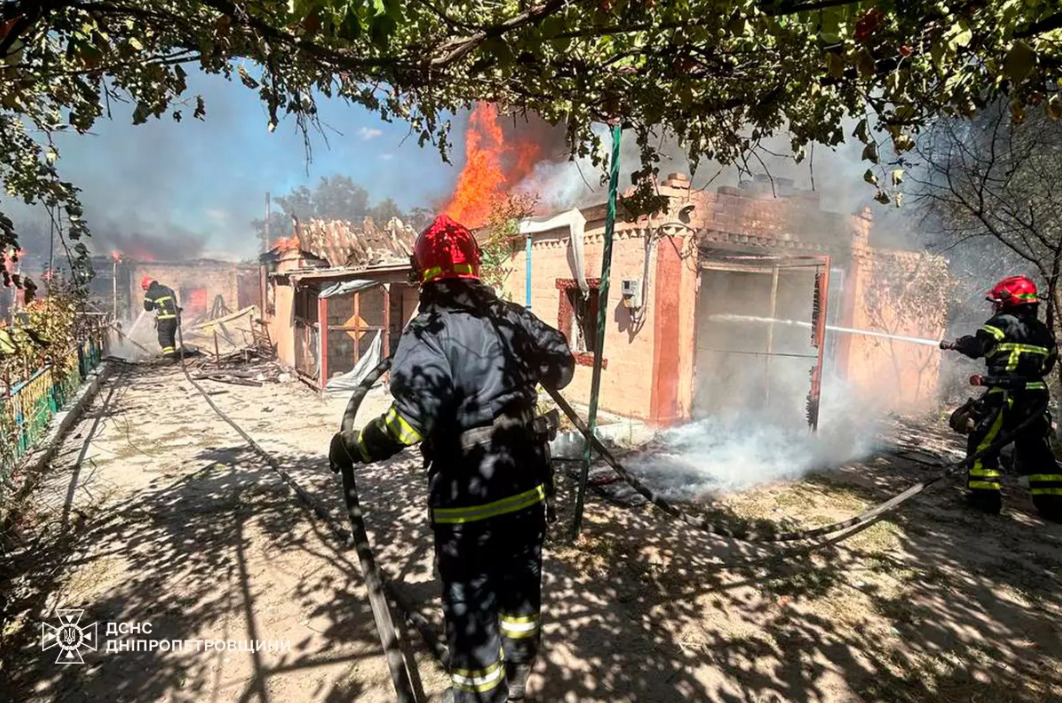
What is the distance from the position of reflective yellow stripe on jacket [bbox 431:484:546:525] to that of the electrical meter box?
20.5 ft

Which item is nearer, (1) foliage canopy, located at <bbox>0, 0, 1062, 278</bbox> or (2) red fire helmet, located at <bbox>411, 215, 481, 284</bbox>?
(1) foliage canopy, located at <bbox>0, 0, 1062, 278</bbox>

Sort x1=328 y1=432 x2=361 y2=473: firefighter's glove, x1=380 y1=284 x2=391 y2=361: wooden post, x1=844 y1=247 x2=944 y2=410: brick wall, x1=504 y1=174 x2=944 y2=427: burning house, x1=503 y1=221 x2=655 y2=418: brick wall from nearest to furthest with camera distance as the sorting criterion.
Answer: x1=328 y1=432 x2=361 y2=473: firefighter's glove
x1=504 y1=174 x2=944 y2=427: burning house
x1=503 y1=221 x2=655 y2=418: brick wall
x1=844 y1=247 x2=944 y2=410: brick wall
x1=380 y1=284 x2=391 y2=361: wooden post

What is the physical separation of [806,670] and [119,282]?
4221cm

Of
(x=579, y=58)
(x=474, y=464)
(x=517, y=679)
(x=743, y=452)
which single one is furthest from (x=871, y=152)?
(x=743, y=452)

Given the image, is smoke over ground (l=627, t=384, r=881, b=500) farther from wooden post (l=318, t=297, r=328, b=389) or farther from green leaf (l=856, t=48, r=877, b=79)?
wooden post (l=318, t=297, r=328, b=389)

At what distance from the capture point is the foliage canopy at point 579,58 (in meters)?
2.14

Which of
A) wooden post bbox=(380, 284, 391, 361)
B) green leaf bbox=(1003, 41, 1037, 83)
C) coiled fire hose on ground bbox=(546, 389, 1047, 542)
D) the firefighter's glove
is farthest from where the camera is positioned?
wooden post bbox=(380, 284, 391, 361)

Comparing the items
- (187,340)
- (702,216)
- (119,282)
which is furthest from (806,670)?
(119,282)

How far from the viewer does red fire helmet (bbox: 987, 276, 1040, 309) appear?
5344mm

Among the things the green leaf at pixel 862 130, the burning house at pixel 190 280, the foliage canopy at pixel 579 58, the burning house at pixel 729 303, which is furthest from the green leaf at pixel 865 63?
the burning house at pixel 190 280

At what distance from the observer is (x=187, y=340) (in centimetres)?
2230

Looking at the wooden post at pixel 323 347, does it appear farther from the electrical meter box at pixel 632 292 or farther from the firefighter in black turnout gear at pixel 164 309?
the electrical meter box at pixel 632 292

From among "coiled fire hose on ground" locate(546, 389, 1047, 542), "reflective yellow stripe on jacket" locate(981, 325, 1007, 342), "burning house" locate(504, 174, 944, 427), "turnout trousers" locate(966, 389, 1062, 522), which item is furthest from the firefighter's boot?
"burning house" locate(504, 174, 944, 427)

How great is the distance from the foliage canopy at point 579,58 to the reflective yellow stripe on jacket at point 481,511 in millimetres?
1922
